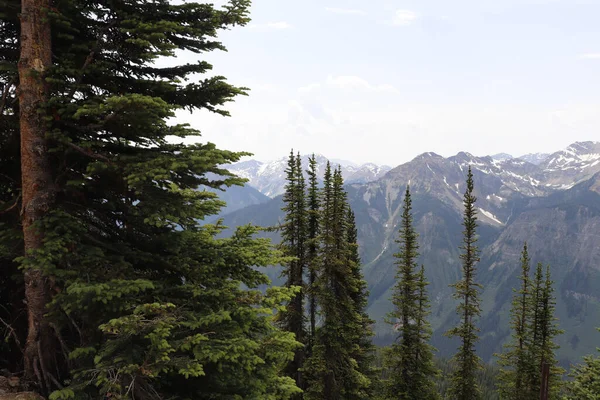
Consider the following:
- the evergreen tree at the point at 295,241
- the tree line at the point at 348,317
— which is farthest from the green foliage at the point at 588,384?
the evergreen tree at the point at 295,241

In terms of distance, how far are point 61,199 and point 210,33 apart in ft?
15.7

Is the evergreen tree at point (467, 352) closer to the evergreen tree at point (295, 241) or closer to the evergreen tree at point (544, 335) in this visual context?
the evergreen tree at point (544, 335)

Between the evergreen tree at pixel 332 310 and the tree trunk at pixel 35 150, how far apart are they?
54.8ft

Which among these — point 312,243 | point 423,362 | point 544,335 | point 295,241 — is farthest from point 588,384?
point 295,241

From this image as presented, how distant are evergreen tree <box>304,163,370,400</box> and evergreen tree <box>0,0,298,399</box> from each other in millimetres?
14418

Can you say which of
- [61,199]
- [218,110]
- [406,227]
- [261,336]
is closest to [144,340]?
[261,336]

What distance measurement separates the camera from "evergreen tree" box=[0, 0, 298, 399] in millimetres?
6332

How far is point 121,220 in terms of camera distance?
26.7 ft

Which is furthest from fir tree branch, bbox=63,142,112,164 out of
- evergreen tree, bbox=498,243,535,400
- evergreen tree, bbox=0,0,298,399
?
evergreen tree, bbox=498,243,535,400

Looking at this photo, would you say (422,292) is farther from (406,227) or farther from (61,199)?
(61,199)

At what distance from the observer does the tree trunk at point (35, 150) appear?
6.97 meters

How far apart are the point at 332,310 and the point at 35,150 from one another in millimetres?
19176

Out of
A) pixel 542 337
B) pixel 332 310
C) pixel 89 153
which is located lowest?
pixel 542 337

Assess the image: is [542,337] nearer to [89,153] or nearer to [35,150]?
[89,153]
